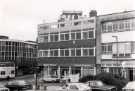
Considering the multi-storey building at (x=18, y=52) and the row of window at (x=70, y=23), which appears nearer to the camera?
the row of window at (x=70, y=23)

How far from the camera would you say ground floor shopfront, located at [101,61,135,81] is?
19500 mm

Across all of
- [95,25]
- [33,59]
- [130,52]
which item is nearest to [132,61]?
[130,52]

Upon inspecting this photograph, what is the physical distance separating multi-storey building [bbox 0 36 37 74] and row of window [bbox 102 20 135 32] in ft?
35.8

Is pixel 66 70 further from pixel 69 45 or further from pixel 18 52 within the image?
pixel 18 52

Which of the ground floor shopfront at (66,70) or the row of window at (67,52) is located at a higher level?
the row of window at (67,52)

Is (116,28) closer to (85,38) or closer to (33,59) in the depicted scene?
(85,38)

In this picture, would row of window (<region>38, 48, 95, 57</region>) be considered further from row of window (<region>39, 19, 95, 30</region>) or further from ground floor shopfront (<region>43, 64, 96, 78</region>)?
row of window (<region>39, 19, 95, 30</region>)

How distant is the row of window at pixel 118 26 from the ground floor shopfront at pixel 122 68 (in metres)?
2.49

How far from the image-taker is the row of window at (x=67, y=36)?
22.3 metres

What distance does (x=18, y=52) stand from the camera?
31.0 meters

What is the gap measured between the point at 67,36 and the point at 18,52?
9.01 metres

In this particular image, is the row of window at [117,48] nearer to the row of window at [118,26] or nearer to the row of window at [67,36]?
the row of window at [118,26]

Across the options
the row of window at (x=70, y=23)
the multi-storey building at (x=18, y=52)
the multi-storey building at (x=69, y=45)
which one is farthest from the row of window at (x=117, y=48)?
the multi-storey building at (x=18, y=52)

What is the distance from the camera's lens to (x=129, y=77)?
1953cm
